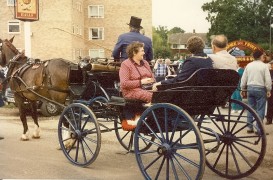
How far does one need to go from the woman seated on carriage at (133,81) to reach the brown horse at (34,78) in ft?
6.37

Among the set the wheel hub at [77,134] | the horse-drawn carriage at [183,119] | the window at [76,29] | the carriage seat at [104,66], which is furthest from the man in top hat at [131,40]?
the window at [76,29]

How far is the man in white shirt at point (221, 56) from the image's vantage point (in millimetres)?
6668

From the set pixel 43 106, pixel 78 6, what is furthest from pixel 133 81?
pixel 78 6

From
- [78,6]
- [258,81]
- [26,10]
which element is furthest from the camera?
[78,6]

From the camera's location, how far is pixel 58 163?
24.0 ft

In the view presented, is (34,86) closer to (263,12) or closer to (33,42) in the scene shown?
(33,42)

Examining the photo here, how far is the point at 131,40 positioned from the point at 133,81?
57.5 inches

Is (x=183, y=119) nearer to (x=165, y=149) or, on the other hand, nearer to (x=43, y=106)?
(x=165, y=149)

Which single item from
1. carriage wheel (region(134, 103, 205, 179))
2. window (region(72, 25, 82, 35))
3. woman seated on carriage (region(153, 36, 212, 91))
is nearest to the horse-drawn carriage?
carriage wheel (region(134, 103, 205, 179))

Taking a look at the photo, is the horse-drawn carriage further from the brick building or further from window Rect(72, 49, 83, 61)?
window Rect(72, 49, 83, 61)

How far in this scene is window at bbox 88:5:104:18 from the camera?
174ft

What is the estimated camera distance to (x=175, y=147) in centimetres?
565

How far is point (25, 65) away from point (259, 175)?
5401 millimetres

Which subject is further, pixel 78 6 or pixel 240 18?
pixel 240 18
